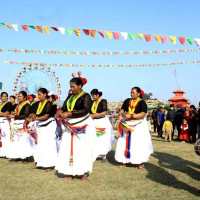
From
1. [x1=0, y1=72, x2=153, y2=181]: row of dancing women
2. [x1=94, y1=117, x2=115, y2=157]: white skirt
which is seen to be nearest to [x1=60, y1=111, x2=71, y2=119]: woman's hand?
[x1=0, y1=72, x2=153, y2=181]: row of dancing women

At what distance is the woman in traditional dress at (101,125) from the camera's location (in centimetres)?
714

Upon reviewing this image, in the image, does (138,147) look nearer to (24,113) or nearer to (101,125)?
(101,125)

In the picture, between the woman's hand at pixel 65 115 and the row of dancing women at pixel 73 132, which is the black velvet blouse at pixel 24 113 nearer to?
the row of dancing women at pixel 73 132

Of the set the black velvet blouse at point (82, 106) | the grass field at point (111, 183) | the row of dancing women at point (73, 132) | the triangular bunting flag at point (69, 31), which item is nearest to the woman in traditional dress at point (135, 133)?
the row of dancing women at point (73, 132)

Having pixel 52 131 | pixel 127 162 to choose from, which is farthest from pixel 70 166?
pixel 127 162

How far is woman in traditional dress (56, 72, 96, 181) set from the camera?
16.5 ft

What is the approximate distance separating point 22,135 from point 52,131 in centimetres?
135

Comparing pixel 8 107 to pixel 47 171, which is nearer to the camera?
pixel 47 171

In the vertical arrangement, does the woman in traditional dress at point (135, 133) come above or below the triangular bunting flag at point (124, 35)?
below

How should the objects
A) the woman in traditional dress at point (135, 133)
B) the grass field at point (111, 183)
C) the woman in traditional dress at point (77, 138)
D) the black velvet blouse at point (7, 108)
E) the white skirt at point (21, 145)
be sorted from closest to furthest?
the grass field at point (111, 183), the woman in traditional dress at point (77, 138), the woman in traditional dress at point (135, 133), the white skirt at point (21, 145), the black velvet blouse at point (7, 108)

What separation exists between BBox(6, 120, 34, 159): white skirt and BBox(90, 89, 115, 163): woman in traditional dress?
1.85m

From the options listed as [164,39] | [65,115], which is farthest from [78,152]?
[164,39]

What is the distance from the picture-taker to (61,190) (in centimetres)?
436

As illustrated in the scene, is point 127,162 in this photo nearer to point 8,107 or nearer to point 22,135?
point 22,135
